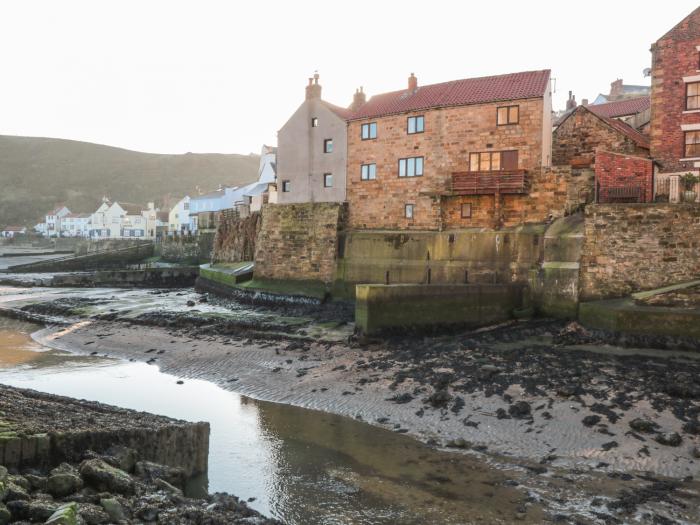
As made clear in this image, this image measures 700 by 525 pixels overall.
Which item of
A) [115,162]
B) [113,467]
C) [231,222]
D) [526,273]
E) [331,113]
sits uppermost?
[115,162]

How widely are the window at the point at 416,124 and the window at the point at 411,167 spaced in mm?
1623

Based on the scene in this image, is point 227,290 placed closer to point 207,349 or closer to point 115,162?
point 207,349

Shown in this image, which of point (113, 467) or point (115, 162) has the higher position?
point (115, 162)

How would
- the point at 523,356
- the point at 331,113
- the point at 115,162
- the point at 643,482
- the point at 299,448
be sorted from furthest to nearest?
the point at 115,162 → the point at 331,113 → the point at 523,356 → the point at 299,448 → the point at 643,482

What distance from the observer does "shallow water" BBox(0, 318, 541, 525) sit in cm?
861

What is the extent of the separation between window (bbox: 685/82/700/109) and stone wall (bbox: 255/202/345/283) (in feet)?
61.8

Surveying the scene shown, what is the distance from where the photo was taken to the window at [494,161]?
28.3 m

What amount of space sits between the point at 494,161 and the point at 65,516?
2710 centimetres

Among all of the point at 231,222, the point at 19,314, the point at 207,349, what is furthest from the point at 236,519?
the point at 231,222

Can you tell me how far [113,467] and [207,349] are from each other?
526 inches

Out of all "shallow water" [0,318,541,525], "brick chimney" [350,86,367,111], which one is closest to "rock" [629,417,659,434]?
"shallow water" [0,318,541,525]

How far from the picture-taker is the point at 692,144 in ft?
85.4

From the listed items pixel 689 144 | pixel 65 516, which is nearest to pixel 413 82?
pixel 689 144

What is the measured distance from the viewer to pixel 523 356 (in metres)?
17.5
